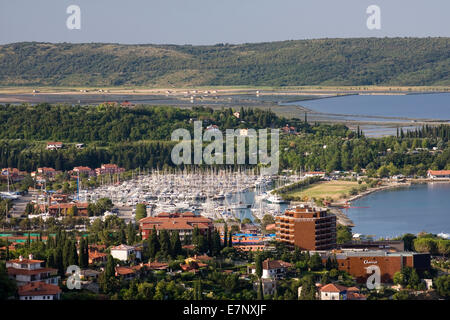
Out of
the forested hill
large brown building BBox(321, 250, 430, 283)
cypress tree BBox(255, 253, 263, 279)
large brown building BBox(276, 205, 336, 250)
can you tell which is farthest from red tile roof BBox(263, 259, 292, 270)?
the forested hill

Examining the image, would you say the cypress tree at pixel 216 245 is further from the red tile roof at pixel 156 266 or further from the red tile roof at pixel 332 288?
the red tile roof at pixel 332 288

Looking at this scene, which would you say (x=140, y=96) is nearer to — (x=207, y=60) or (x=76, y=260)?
(x=207, y=60)

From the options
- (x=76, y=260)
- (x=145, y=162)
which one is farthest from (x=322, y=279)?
(x=145, y=162)

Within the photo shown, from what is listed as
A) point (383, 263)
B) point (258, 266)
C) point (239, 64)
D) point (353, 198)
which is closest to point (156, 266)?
point (258, 266)

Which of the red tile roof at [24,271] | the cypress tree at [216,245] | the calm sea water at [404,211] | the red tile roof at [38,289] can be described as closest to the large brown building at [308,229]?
the cypress tree at [216,245]

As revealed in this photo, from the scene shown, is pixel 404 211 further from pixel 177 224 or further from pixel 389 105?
pixel 389 105

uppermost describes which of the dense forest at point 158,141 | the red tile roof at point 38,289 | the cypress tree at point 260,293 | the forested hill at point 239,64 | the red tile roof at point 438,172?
the forested hill at point 239,64
